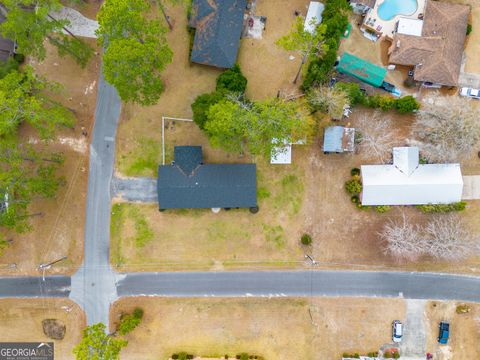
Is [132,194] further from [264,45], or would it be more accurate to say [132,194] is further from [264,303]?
[264,45]

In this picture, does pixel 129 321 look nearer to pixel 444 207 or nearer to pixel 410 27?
pixel 444 207

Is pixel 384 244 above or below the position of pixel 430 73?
below

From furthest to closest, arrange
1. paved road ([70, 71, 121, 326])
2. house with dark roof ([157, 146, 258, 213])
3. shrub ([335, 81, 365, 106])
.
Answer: paved road ([70, 71, 121, 326]) < house with dark roof ([157, 146, 258, 213]) < shrub ([335, 81, 365, 106])

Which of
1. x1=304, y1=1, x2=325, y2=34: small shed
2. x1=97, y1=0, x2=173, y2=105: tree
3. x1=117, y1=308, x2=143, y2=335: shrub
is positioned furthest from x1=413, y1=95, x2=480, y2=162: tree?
x1=117, y1=308, x2=143, y2=335: shrub

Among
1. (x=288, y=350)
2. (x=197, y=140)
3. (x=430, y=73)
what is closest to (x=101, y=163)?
(x=197, y=140)

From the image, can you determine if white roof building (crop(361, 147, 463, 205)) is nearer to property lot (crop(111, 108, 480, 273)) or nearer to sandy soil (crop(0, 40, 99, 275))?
property lot (crop(111, 108, 480, 273))

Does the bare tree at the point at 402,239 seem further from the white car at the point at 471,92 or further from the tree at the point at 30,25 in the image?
the tree at the point at 30,25
